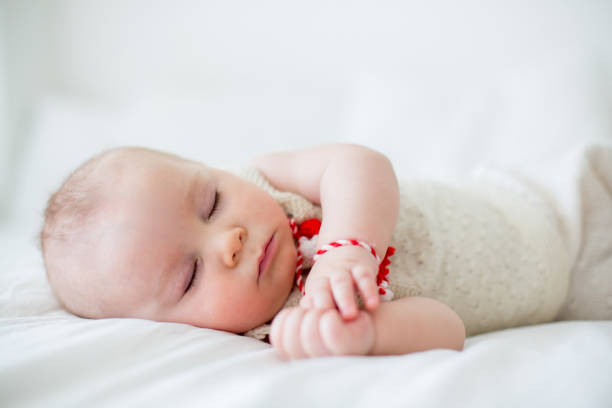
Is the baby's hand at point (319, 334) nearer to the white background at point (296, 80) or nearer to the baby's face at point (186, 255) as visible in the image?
the baby's face at point (186, 255)

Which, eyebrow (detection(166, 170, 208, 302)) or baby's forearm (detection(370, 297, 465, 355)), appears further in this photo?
eyebrow (detection(166, 170, 208, 302))

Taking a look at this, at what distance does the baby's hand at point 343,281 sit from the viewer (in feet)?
1.90

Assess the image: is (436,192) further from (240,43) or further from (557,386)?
(240,43)

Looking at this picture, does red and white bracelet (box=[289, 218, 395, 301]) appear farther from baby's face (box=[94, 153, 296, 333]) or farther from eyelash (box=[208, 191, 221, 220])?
eyelash (box=[208, 191, 221, 220])

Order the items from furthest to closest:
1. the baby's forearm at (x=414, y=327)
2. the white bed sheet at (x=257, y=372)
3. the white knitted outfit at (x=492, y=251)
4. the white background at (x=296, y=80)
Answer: the white background at (x=296, y=80) < the white knitted outfit at (x=492, y=251) < the baby's forearm at (x=414, y=327) < the white bed sheet at (x=257, y=372)

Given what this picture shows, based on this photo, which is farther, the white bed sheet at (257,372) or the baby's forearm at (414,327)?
the baby's forearm at (414,327)

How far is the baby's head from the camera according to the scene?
0.74 m

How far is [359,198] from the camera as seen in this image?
0.81 metres

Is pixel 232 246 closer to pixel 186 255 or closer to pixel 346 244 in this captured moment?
pixel 186 255

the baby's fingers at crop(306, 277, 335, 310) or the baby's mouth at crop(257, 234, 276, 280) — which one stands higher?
the baby's fingers at crop(306, 277, 335, 310)

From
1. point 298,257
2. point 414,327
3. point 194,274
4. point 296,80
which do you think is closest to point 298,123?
point 296,80

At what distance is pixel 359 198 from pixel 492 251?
1.22ft

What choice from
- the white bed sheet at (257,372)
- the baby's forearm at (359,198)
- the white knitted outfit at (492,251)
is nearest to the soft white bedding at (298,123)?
the white bed sheet at (257,372)

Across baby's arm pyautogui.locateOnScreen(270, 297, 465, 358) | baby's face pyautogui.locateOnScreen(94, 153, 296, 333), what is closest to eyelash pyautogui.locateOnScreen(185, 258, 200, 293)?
baby's face pyautogui.locateOnScreen(94, 153, 296, 333)
